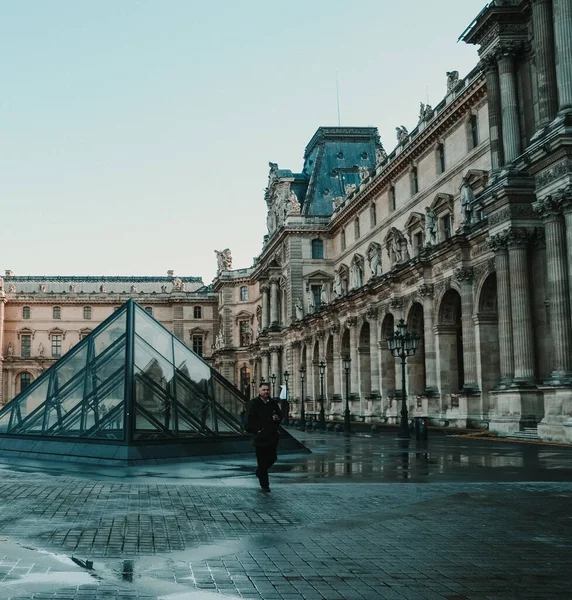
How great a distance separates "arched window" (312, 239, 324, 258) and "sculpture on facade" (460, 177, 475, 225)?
27.5m

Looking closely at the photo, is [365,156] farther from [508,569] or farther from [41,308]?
[508,569]

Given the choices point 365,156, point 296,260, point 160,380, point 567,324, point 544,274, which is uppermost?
point 365,156

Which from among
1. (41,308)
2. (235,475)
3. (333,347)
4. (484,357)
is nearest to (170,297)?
(41,308)

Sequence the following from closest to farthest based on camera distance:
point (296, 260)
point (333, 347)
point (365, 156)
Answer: point (333, 347)
point (296, 260)
point (365, 156)

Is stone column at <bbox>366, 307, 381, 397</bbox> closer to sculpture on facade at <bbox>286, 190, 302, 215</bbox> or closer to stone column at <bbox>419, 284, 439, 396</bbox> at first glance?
stone column at <bbox>419, 284, 439, 396</bbox>

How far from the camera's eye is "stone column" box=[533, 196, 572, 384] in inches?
962

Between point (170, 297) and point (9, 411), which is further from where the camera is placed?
point (170, 297)

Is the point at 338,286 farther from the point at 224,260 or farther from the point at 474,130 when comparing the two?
the point at 224,260

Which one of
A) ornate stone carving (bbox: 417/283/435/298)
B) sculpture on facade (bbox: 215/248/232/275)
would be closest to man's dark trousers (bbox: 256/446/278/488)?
ornate stone carving (bbox: 417/283/435/298)

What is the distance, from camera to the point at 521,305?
91.3 ft

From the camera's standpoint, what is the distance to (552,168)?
24.5m

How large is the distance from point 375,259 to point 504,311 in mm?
20111

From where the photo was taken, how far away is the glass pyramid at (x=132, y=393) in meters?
19.0

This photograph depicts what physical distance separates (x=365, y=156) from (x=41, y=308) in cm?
5571
